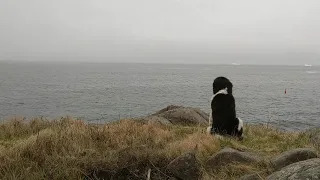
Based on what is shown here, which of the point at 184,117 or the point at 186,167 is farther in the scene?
the point at 184,117

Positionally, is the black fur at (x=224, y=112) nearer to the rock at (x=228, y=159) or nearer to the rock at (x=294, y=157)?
the rock at (x=228, y=159)

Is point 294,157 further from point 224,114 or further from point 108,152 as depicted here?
point 108,152

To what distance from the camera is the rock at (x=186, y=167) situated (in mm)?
7180

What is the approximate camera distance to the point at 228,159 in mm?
7531

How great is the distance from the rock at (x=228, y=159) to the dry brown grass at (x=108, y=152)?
295mm

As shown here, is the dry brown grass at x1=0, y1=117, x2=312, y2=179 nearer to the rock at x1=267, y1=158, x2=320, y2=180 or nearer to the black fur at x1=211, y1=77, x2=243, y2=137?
the black fur at x1=211, y1=77, x2=243, y2=137

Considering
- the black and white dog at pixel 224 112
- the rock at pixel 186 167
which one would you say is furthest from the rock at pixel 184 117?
the rock at pixel 186 167

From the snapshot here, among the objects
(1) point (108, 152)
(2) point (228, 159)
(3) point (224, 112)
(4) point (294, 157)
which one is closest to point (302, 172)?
(4) point (294, 157)

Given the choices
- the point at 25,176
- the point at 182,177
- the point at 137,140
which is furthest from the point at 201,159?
the point at 25,176

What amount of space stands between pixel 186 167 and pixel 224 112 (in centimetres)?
372

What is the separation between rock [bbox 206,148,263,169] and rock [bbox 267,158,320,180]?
7.36 ft

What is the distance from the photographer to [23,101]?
50.2 metres

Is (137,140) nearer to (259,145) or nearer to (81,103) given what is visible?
(259,145)

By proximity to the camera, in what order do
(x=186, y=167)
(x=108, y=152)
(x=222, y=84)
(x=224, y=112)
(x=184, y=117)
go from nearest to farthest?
(x=186, y=167), (x=108, y=152), (x=224, y=112), (x=222, y=84), (x=184, y=117)
